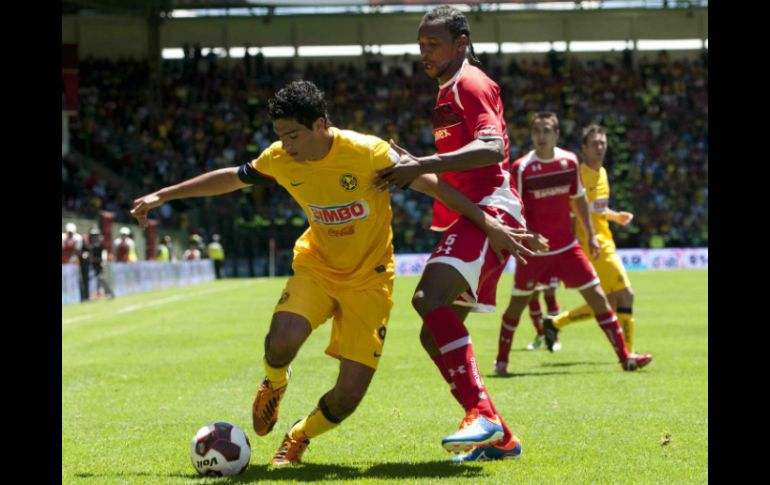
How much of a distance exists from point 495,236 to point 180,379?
245 inches

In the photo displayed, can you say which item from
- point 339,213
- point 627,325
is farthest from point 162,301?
point 339,213

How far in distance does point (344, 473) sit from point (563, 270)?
19.8 feet

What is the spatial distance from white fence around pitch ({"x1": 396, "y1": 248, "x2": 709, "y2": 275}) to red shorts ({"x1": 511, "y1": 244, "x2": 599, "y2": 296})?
3132cm

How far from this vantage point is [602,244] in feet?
43.6

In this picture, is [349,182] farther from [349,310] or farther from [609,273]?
[609,273]

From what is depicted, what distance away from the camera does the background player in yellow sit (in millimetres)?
12852

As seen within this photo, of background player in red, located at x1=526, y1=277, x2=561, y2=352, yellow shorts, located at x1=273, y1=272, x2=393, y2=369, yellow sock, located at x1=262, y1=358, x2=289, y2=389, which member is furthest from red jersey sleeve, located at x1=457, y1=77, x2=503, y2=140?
background player in red, located at x1=526, y1=277, x2=561, y2=352

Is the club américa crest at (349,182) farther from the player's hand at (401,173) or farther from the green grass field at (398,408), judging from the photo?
the green grass field at (398,408)

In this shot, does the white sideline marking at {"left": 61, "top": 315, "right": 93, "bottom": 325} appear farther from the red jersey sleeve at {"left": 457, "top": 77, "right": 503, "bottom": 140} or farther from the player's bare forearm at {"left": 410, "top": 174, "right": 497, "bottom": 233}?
the player's bare forearm at {"left": 410, "top": 174, "right": 497, "bottom": 233}

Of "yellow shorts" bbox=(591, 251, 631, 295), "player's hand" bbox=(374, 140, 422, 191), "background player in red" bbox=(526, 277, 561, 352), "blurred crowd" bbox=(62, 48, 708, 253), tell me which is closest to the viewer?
"player's hand" bbox=(374, 140, 422, 191)
